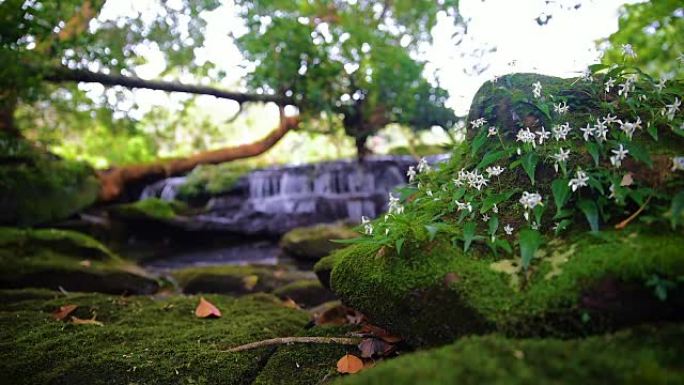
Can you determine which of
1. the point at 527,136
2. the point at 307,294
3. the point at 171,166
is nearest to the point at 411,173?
the point at 527,136

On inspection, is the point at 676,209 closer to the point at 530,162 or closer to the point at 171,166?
the point at 530,162

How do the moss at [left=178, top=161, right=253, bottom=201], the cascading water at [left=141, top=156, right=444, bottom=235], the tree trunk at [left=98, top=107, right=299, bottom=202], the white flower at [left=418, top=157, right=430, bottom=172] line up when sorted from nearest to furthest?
the white flower at [left=418, top=157, right=430, bottom=172], the tree trunk at [left=98, top=107, right=299, bottom=202], the cascading water at [left=141, top=156, right=444, bottom=235], the moss at [left=178, top=161, right=253, bottom=201]

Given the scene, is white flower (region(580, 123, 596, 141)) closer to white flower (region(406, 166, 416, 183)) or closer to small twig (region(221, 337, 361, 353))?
white flower (region(406, 166, 416, 183))

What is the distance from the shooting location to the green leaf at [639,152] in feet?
6.15

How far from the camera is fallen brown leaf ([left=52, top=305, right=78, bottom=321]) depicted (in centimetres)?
341

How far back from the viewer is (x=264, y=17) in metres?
7.88

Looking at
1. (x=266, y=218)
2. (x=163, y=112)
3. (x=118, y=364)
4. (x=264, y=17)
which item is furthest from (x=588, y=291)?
(x=163, y=112)

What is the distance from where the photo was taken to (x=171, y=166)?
1155cm

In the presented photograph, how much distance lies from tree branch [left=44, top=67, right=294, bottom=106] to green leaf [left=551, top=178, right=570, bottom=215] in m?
7.13

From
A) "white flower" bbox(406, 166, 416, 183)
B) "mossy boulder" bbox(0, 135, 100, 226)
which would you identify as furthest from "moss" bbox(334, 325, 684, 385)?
"mossy boulder" bbox(0, 135, 100, 226)

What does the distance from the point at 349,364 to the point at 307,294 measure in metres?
2.82

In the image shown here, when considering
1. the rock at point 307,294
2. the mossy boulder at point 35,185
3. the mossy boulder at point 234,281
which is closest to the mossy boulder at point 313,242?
the mossy boulder at point 234,281

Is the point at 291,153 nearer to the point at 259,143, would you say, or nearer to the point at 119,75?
the point at 259,143

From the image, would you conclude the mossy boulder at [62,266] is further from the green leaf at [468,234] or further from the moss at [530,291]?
the green leaf at [468,234]
